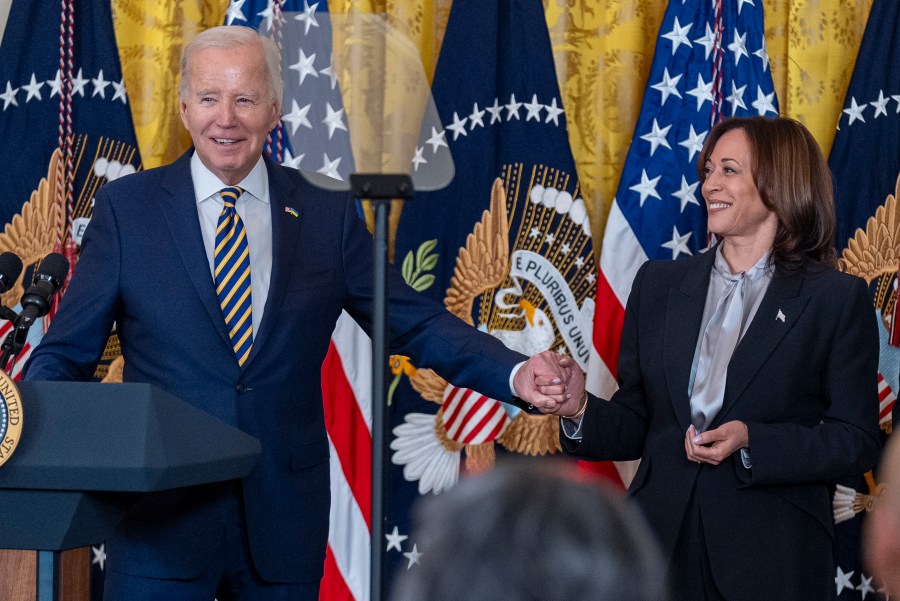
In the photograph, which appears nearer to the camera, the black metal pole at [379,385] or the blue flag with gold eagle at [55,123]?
the black metal pole at [379,385]

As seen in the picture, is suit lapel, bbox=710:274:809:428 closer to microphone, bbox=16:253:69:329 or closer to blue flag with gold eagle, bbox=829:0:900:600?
blue flag with gold eagle, bbox=829:0:900:600

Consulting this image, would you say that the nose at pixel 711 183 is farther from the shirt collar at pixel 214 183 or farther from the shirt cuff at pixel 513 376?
the shirt collar at pixel 214 183

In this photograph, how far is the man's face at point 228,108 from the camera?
2.23 meters

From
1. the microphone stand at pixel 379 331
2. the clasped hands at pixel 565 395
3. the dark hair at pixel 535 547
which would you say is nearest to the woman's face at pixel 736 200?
the clasped hands at pixel 565 395

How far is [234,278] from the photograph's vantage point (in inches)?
86.3

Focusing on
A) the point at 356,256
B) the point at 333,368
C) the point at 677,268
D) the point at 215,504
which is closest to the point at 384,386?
the point at 215,504

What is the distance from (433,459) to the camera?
3494mm

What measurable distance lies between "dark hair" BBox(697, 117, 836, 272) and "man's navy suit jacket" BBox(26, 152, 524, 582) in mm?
860

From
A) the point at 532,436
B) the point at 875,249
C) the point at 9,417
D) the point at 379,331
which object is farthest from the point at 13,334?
the point at 875,249

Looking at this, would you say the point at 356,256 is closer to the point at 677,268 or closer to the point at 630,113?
the point at 677,268

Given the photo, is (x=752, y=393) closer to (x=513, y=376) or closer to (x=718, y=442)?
(x=718, y=442)

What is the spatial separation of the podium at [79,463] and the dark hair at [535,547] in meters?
0.82

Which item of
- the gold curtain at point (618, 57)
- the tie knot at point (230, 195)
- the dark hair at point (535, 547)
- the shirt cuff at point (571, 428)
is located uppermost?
the gold curtain at point (618, 57)

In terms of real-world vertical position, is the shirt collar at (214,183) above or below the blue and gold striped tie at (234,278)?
above
